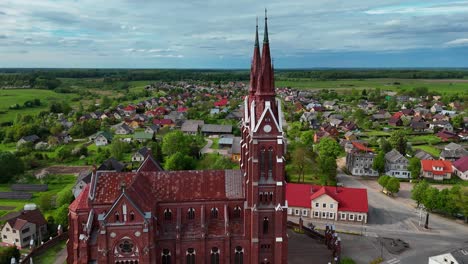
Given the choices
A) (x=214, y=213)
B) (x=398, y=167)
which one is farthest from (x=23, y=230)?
(x=398, y=167)

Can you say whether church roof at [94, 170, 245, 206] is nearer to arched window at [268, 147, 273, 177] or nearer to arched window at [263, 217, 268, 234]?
arched window at [263, 217, 268, 234]

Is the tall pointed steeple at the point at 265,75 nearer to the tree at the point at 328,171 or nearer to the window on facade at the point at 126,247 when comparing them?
the window on facade at the point at 126,247

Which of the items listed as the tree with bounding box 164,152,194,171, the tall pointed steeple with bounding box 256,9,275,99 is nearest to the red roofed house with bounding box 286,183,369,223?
the tree with bounding box 164,152,194,171

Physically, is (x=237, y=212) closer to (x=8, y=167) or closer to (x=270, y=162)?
(x=270, y=162)

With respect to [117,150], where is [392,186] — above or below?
below

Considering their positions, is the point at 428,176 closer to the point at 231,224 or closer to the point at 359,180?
the point at 359,180

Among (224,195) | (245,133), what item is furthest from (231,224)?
(245,133)
